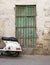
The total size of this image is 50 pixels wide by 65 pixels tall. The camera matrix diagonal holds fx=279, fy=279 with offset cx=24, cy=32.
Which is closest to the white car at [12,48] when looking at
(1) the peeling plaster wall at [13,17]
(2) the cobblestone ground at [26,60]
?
(2) the cobblestone ground at [26,60]

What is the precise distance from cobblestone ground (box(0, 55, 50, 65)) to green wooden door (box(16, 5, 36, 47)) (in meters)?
0.91

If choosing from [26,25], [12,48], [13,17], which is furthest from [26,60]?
[13,17]

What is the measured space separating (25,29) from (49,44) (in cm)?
131

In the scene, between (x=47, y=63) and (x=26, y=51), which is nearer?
(x=47, y=63)

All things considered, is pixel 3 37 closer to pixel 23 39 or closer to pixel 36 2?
pixel 23 39

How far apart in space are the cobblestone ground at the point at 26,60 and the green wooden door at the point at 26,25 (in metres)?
0.91

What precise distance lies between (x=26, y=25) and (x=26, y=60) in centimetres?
220

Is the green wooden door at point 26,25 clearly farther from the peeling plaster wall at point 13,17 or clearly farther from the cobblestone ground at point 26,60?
the cobblestone ground at point 26,60

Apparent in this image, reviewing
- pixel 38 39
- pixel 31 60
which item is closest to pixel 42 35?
pixel 38 39

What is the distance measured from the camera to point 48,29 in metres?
12.6

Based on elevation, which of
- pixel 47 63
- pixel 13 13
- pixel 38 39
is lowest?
pixel 47 63

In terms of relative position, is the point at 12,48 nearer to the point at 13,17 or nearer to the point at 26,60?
the point at 26,60

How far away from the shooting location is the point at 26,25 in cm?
1292

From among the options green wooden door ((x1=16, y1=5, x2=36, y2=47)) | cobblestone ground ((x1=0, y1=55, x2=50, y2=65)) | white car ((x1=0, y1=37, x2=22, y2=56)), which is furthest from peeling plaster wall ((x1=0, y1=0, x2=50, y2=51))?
cobblestone ground ((x1=0, y1=55, x2=50, y2=65))
